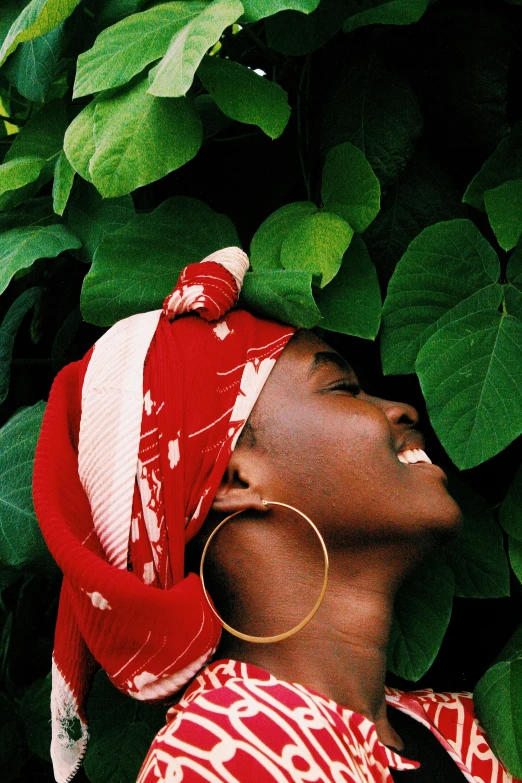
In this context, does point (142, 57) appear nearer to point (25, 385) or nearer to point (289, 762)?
point (25, 385)

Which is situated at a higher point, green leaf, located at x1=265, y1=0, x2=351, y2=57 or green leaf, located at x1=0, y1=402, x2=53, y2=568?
green leaf, located at x1=265, y1=0, x2=351, y2=57

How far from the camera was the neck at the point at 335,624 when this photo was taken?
0.85 meters

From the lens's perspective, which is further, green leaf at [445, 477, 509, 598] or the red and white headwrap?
green leaf at [445, 477, 509, 598]

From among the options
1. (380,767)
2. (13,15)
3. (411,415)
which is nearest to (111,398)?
(411,415)

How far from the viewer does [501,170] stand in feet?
3.29

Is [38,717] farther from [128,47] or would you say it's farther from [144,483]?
[128,47]

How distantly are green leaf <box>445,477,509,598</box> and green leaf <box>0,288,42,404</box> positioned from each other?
2.09 ft

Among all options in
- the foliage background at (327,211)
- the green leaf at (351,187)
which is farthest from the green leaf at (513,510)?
the green leaf at (351,187)

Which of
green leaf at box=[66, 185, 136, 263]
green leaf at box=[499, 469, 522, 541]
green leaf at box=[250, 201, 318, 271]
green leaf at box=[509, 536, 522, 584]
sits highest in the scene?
green leaf at box=[66, 185, 136, 263]

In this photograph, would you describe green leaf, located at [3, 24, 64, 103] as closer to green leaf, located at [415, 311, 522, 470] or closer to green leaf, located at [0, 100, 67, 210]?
green leaf, located at [0, 100, 67, 210]

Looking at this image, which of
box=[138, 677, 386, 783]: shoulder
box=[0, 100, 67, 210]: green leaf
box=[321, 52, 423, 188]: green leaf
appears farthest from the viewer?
box=[0, 100, 67, 210]: green leaf

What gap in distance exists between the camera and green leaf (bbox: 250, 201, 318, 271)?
100cm

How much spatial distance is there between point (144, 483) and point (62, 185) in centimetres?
42

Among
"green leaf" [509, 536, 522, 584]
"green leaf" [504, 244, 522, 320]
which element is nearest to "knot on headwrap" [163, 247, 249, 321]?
"green leaf" [504, 244, 522, 320]
